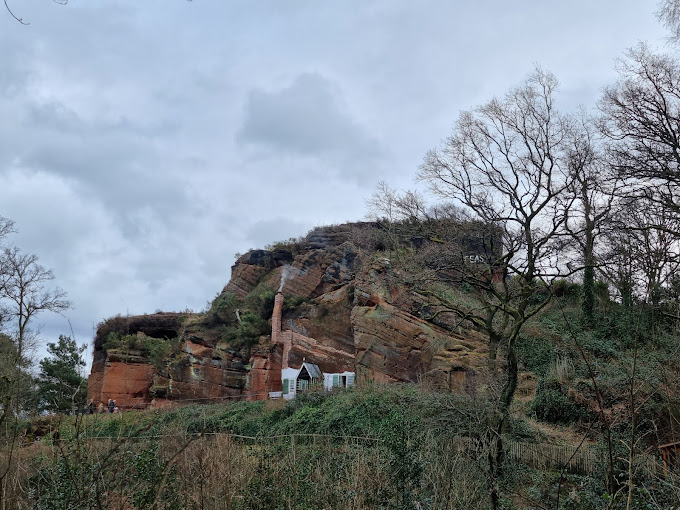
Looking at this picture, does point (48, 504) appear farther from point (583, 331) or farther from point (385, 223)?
point (583, 331)

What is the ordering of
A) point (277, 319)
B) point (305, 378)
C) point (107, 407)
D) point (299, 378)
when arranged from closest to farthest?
point (305, 378), point (299, 378), point (277, 319), point (107, 407)

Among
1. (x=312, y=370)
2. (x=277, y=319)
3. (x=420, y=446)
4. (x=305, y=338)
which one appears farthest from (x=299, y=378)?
(x=420, y=446)

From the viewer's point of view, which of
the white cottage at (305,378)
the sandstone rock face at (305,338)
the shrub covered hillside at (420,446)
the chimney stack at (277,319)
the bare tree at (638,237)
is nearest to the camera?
the shrub covered hillside at (420,446)

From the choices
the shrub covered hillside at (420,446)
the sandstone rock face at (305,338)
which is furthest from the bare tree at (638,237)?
the sandstone rock face at (305,338)

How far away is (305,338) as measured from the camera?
27656 mm

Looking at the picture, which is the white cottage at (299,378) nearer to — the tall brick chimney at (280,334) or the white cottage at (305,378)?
the white cottage at (305,378)

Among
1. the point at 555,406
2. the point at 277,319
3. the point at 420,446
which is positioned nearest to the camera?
the point at 420,446

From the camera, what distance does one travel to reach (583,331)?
64.0 ft

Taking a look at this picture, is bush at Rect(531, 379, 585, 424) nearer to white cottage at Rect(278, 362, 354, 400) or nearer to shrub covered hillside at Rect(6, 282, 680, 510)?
shrub covered hillside at Rect(6, 282, 680, 510)

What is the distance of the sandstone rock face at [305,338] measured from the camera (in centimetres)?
2080

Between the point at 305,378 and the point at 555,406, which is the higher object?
the point at 305,378

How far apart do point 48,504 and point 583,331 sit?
718 inches

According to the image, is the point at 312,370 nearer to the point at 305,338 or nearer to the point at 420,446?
the point at 305,338

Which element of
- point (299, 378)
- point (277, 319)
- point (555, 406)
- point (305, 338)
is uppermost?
point (277, 319)
